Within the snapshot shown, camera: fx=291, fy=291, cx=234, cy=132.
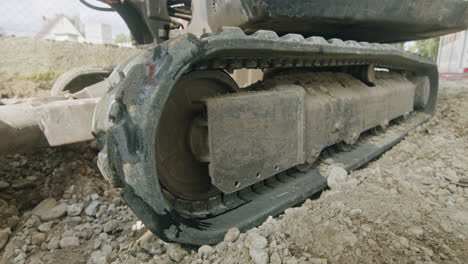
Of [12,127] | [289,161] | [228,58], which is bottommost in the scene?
[289,161]

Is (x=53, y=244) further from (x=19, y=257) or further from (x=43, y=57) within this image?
(x=43, y=57)

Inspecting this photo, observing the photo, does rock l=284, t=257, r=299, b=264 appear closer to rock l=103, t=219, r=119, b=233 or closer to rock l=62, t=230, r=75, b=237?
rock l=103, t=219, r=119, b=233

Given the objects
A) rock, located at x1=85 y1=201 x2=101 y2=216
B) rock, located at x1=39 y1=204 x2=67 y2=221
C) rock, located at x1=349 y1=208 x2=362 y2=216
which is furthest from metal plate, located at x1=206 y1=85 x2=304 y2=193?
rock, located at x1=39 y1=204 x2=67 y2=221

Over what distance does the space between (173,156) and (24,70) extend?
665 centimetres

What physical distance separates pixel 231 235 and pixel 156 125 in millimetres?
543

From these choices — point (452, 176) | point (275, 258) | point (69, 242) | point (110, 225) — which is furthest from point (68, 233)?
point (452, 176)

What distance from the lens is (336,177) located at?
5.63 feet

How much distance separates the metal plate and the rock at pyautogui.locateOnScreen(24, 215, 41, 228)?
115cm

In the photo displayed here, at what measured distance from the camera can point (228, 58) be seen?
4.04ft

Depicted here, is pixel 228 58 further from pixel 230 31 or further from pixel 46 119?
pixel 46 119

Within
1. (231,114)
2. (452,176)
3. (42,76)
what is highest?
(231,114)

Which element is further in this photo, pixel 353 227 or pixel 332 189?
pixel 332 189

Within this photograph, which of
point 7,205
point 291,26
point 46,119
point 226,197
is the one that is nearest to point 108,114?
point 226,197

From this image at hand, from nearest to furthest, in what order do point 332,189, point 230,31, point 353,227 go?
point 230,31 < point 353,227 < point 332,189
